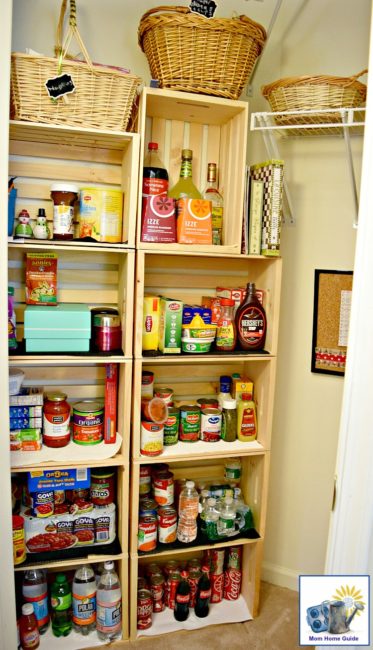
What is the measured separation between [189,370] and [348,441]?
1075 mm

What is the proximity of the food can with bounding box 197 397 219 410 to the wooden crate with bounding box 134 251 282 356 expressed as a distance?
34cm

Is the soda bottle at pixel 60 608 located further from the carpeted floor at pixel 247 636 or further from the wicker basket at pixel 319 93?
the wicker basket at pixel 319 93

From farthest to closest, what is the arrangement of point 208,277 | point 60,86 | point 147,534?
point 208,277 < point 147,534 < point 60,86

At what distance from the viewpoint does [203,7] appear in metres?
1.66

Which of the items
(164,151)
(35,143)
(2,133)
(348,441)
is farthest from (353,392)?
(35,143)

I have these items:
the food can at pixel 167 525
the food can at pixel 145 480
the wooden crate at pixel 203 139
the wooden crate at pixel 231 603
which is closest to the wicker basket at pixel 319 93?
the wooden crate at pixel 203 139

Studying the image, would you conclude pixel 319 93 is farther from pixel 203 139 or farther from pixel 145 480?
pixel 145 480

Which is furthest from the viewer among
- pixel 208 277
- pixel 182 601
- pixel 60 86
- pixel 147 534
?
pixel 208 277

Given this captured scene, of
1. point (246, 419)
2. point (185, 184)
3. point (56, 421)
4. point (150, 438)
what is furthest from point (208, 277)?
point (56, 421)

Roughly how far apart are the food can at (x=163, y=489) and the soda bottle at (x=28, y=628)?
630 mm

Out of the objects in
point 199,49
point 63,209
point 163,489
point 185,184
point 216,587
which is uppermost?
point 199,49

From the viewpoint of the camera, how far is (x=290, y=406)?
2.34 meters

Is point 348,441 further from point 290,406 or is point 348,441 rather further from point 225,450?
point 290,406

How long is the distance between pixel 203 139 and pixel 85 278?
788mm
